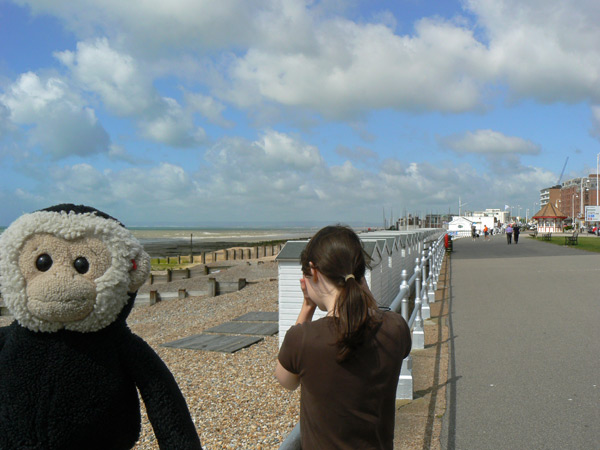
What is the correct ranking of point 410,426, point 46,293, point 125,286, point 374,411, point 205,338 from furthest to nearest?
point 205,338 < point 410,426 < point 374,411 < point 125,286 < point 46,293

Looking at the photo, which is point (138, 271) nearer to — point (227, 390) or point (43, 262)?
point (43, 262)

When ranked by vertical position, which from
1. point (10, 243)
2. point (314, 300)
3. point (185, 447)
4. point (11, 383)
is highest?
point (10, 243)

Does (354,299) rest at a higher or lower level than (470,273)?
higher

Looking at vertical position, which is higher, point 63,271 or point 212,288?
point 63,271

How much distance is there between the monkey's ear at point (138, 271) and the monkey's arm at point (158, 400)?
198 millimetres

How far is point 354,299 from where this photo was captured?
1940 millimetres

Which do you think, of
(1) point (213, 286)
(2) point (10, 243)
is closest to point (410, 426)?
(2) point (10, 243)

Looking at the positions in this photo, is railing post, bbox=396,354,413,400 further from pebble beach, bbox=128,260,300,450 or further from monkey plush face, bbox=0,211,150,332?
monkey plush face, bbox=0,211,150,332

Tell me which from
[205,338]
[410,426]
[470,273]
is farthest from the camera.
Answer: [470,273]

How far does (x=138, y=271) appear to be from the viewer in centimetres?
197

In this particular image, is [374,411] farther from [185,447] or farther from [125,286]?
[125,286]

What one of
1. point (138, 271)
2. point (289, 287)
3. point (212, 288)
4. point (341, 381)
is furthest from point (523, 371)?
point (212, 288)

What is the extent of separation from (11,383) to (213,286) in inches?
463

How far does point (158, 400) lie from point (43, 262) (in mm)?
636
